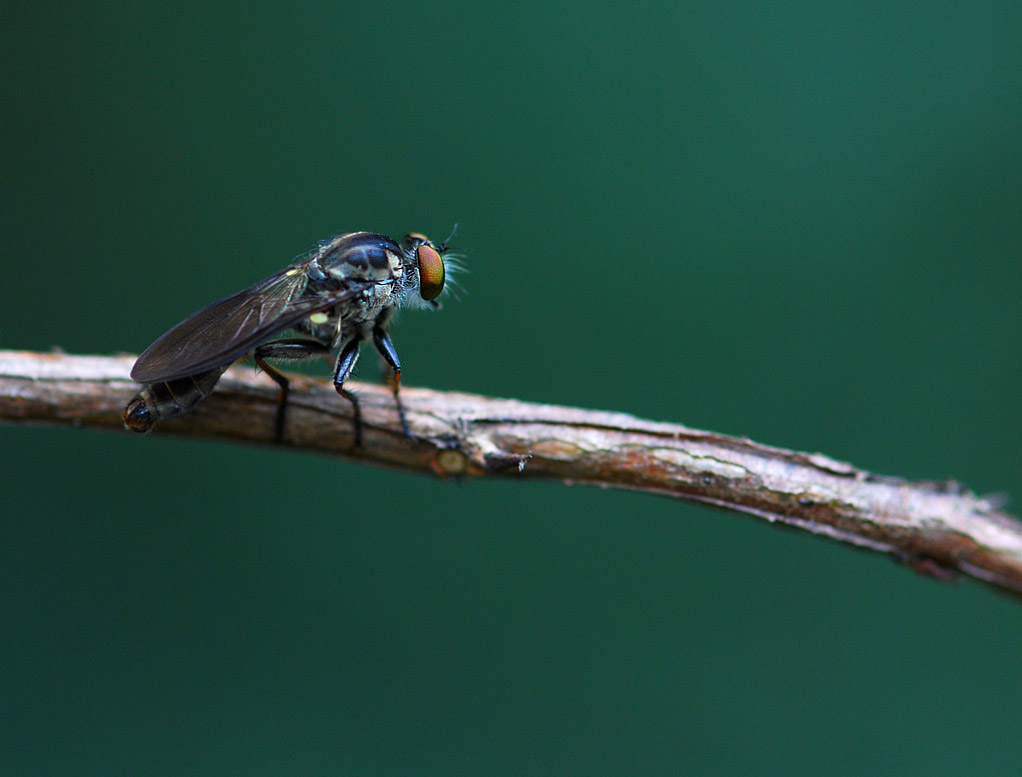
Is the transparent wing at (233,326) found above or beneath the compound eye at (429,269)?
beneath

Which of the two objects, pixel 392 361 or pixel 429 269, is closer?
pixel 392 361

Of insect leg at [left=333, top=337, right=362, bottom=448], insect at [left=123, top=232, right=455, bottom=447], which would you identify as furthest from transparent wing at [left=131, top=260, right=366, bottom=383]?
insect leg at [left=333, top=337, right=362, bottom=448]

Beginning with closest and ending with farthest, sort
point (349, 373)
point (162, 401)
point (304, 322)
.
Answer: point (162, 401)
point (349, 373)
point (304, 322)

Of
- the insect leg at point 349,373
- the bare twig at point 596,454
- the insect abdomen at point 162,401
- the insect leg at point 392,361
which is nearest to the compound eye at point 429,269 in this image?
the insect leg at point 392,361

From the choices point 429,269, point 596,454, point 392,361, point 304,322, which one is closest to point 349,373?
point 392,361

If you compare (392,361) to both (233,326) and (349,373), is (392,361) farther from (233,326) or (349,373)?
(233,326)

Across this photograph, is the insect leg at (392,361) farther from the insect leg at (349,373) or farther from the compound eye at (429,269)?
the compound eye at (429,269)
